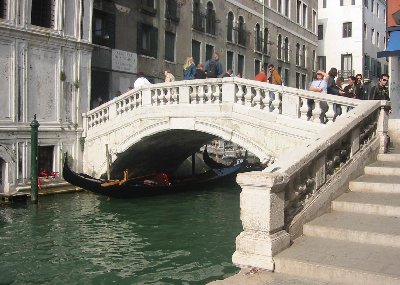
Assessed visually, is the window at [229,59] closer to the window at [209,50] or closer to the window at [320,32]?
the window at [209,50]

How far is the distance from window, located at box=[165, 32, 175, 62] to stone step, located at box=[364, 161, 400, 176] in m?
10.2

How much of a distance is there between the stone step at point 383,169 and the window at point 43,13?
794 cm

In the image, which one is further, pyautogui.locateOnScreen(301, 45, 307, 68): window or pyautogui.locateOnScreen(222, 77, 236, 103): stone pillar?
pyautogui.locateOnScreen(301, 45, 307, 68): window

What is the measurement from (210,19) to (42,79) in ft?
26.0

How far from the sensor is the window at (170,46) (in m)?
15.0

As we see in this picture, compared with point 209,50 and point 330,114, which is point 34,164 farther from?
point 209,50

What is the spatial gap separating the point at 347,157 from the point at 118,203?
6.39m

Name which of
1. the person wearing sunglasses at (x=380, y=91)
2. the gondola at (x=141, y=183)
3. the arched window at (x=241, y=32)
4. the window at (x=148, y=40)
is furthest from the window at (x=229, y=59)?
the person wearing sunglasses at (x=380, y=91)

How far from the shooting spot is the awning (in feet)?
30.0

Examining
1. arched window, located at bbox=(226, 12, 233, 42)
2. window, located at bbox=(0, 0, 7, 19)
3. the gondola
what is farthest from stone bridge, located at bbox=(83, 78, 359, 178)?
arched window, located at bbox=(226, 12, 233, 42)

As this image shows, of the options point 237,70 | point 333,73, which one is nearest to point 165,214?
point 333,73

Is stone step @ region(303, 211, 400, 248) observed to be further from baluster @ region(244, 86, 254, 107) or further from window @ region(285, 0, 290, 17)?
window @ region(285, 0, 290, 17)

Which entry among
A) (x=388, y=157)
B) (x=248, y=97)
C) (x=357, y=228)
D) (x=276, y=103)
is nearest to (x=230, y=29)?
(x=248, y=97)

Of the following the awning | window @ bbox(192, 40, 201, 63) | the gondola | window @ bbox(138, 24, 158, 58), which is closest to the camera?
the awning
